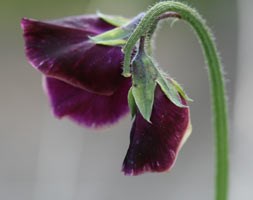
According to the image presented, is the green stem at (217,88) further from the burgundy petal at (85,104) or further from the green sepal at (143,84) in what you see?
the burgundy petal at (85,104)

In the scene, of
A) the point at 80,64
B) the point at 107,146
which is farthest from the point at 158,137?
the point at 107,146

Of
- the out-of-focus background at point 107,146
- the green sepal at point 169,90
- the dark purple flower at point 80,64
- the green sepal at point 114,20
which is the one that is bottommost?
the green sepal at point 169,90

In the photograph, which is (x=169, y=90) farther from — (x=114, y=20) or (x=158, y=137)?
(x=114, y=20)

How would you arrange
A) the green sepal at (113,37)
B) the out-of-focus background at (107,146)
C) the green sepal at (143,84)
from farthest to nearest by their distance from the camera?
the out-of-focus background at (107,146)
the green sepal at (113,37)
the green sepal at (143,84)

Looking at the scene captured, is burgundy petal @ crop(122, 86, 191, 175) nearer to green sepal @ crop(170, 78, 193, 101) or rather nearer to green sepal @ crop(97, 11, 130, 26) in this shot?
green sepal @ crop(170, 78, 193, 101)

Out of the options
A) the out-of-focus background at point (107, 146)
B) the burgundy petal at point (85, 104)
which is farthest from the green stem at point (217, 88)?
the out-of-focus background at point (107, 146)

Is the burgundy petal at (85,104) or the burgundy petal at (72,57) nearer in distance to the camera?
the burgundy petal at (72,57)

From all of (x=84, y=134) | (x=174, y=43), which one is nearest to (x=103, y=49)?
(x=84, y=134)
